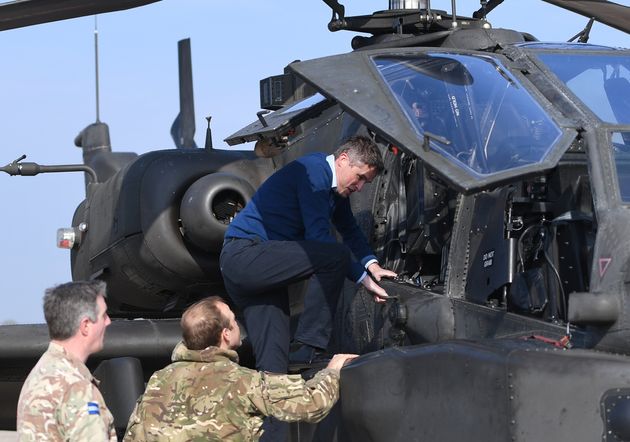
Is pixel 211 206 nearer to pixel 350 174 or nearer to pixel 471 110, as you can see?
pixel 350 174

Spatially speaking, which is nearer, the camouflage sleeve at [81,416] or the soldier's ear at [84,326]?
the camouflage sleeve at [81,416]

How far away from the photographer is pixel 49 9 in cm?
767

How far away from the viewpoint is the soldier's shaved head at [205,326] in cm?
506

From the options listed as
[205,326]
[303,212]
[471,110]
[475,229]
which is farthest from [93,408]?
[475,229]

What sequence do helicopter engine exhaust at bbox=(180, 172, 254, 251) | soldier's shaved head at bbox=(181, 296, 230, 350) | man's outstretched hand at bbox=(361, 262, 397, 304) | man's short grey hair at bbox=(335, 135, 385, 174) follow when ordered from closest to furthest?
soldier's shaved head at bbox=(181, 296, 230, 350), man's short grey hair at bbox=(335, 135, 385, 174), man's outstretched hand at bbox=(361, 262, 397, 304), helicopter engine exhaust at bbox=(180, 172, 254, 251)

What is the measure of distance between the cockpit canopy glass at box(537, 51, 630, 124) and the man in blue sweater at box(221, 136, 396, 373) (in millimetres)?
939

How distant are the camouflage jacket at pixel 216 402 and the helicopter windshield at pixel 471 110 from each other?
1.11 meters

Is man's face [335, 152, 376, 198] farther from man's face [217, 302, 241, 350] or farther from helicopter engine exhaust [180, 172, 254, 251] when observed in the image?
helicopter engine exhaust [180, 172, 254, 251]

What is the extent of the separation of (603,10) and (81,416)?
440 cm

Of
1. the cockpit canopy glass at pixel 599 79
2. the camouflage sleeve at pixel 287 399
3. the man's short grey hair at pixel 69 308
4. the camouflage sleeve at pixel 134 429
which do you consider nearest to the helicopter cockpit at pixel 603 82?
the cockpit canopy glass at pixel 599 79

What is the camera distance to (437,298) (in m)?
5.95

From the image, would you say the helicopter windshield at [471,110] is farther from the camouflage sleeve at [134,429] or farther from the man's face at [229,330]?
the camouflage sleeve at [134,429]

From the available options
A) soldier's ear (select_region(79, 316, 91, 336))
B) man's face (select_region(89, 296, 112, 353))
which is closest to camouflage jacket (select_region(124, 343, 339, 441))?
man's face (select_region(89, 296, 112, 353))

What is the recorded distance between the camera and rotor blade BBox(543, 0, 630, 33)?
731 centimetres
